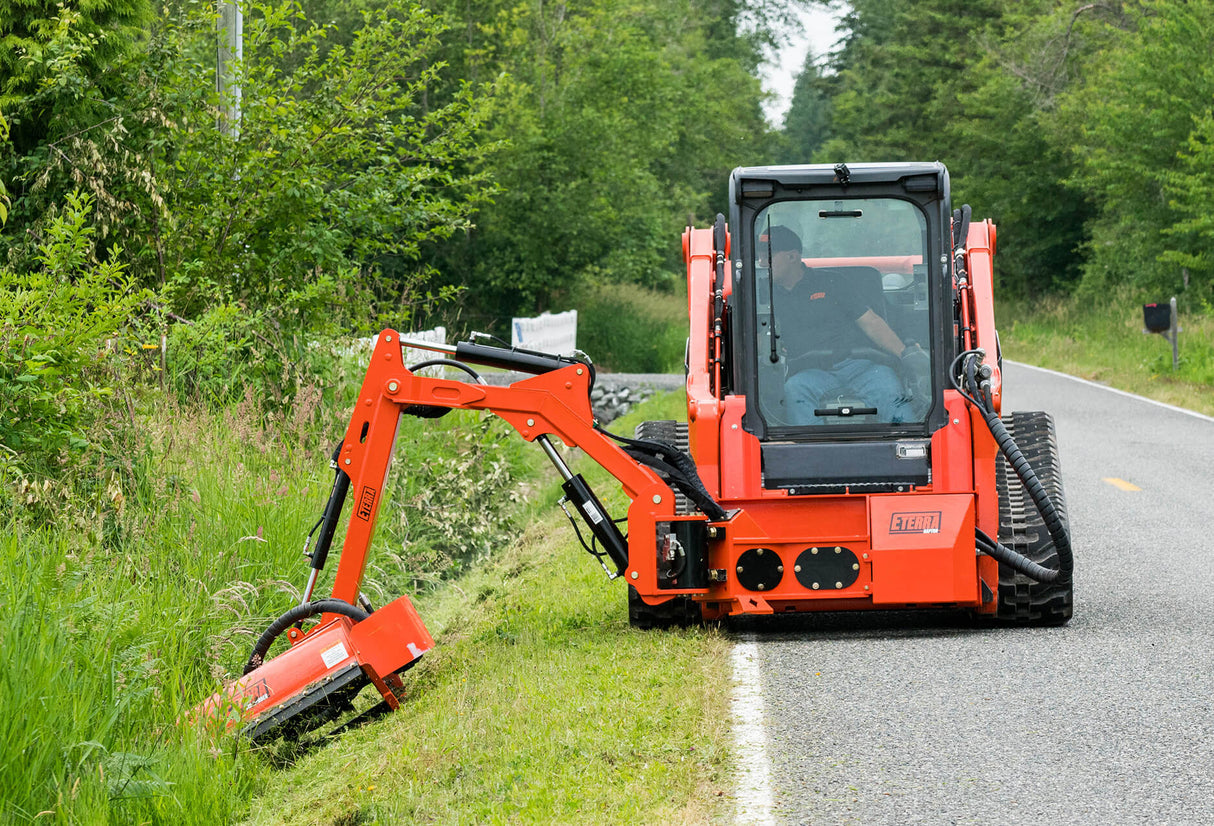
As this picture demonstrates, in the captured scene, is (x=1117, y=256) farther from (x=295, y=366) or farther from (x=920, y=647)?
(x=920, y=647)

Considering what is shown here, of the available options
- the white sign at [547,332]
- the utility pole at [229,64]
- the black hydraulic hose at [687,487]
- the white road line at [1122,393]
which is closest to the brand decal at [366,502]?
the black hydraulic hose at [687,487]

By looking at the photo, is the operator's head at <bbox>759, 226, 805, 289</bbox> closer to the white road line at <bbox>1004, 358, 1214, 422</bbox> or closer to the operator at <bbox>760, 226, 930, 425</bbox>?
the operator at <bbox>760, 226, 930, 425</bbox>

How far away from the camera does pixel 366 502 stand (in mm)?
7094

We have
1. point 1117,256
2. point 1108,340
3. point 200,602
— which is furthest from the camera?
point 1117,256

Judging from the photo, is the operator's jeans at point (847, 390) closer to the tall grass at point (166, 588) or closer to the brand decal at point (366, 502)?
the brand decal at point (366, 502)

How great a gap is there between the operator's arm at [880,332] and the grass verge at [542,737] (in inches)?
74.3

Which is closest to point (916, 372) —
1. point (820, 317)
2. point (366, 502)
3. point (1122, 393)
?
point (820, 317)

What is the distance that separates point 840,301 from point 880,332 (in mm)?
286

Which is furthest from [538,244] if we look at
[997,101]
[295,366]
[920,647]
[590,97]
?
[920,647]

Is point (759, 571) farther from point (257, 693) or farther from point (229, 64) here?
point (229, 64)

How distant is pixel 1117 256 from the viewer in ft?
129

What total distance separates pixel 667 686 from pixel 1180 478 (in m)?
8.56

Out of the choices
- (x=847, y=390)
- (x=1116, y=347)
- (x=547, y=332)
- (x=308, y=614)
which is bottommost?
(x=1116, y=347)

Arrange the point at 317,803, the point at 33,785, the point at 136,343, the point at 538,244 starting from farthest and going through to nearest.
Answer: the point at 538,244, the point at 136,343, the point at 317,803, the point at 33,785
